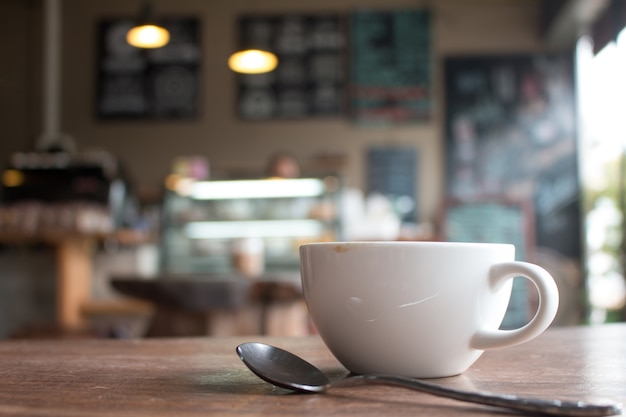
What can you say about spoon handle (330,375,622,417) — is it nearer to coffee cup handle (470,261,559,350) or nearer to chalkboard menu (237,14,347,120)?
coffee cup handle (470,261,559,350)

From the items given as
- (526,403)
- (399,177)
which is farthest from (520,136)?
(526,403)

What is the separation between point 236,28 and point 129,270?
2.87 m

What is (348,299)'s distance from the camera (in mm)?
524

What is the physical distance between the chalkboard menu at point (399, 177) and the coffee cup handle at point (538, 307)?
5.49 m

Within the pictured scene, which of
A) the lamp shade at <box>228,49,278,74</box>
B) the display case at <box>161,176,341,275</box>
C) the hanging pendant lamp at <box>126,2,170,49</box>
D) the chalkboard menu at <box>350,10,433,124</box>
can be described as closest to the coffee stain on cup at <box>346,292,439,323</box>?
the hanging pendant lamp at <box>126,2,170,49</box>

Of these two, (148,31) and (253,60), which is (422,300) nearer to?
(148,31)

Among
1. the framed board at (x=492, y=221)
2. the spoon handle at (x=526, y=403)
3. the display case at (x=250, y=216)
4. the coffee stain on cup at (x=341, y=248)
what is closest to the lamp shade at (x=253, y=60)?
the display case at (x=250, y=216)

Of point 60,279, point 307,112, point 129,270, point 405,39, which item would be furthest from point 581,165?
point 60,279

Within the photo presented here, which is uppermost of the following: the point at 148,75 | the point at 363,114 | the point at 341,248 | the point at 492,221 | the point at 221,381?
the point at 148,75

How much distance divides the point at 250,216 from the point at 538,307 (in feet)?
14.0

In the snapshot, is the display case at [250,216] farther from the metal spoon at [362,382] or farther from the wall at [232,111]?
the metal spoon at [362,382]

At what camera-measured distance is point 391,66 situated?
6.20 metres

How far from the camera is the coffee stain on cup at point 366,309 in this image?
1.67 ft

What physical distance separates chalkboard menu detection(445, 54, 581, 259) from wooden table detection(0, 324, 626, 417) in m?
A: 5.42
